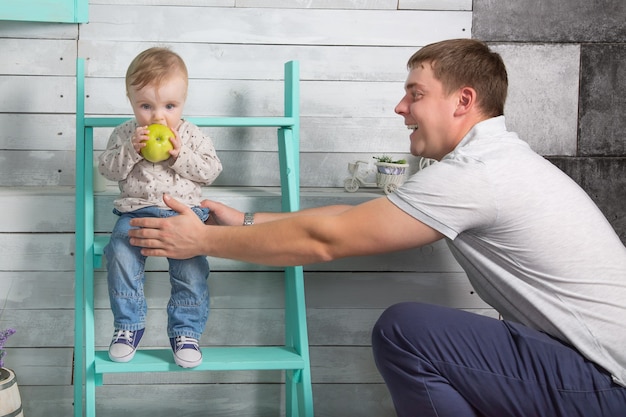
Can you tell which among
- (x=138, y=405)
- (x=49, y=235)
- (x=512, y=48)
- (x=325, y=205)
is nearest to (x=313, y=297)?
(x=325, y=205)

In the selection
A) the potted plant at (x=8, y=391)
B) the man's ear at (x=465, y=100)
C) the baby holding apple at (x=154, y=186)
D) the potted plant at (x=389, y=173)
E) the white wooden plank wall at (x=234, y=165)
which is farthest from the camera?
the potted plant at (x=389, y=173)

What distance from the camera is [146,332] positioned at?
2.41 m

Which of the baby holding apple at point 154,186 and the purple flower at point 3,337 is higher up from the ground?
the baby holding apple at point 154,186

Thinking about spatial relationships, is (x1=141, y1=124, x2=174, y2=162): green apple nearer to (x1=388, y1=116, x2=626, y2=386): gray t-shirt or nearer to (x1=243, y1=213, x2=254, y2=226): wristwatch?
(x1=243, y1=213, x2=254, y2=226): wristwatch

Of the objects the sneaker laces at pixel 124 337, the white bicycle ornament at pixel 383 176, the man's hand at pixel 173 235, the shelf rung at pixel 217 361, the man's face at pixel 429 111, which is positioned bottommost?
the shelf rung at pixel 217 361

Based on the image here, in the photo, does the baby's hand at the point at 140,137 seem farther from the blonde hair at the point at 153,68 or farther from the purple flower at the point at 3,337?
the purple flower at the point at 3,337

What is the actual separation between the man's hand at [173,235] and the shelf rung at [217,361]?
0.30 m

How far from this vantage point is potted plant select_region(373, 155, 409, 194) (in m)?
2.51

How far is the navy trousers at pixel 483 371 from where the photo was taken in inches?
68.1

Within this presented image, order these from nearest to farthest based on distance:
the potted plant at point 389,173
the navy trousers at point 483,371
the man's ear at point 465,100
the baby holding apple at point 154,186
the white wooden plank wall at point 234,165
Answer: the navy trousers at point 483,371 < the man's ear at point 465,100 < the baby holding apple at point 154,186 < the white wooden plank wall at point 234,165 < the potted plant at point 389,173

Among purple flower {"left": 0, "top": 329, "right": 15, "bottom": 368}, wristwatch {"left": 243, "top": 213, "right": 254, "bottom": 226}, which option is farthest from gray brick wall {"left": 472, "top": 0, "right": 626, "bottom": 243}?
purple flower {"left": 0, "top": 329, "right": 15, "bottom": 368}

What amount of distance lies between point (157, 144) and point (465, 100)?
0.79 m

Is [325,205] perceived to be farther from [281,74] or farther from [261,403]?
[261,403]

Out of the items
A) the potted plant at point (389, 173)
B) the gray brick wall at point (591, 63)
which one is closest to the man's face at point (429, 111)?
the potted plant at point (389, 173)
